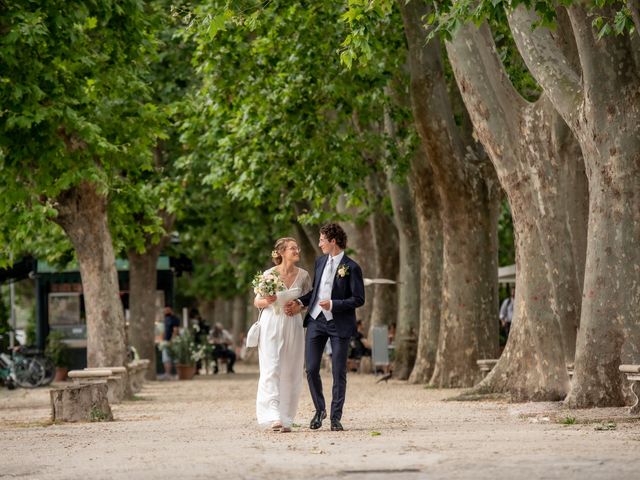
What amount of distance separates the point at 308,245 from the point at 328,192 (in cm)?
1470

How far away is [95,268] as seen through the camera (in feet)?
84.9

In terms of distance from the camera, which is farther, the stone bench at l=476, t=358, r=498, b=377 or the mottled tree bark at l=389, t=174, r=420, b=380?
the mottled tree bark at l=389, t=174, r=420, b=380

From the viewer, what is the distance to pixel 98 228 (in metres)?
25.9

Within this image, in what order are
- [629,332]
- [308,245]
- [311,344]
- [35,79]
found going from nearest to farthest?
[311,344]
[629,332]
[35,79]
[308,245]

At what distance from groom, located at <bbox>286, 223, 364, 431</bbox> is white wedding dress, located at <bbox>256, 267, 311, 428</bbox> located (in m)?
0.27

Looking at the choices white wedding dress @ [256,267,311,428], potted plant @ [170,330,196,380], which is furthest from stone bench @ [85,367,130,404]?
potted plant @ [170,330,196,380]

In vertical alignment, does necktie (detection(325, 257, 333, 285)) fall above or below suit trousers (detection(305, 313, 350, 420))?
above

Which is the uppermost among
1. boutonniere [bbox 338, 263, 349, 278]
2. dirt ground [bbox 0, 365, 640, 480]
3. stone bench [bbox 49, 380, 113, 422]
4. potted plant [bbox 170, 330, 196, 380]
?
boutonniere [bbox 338, 263, 349, 278]

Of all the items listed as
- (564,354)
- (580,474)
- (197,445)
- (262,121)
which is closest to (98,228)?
(262,121)

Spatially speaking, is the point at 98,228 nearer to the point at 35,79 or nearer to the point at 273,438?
the point at 35,79

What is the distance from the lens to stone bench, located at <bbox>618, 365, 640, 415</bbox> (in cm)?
1523

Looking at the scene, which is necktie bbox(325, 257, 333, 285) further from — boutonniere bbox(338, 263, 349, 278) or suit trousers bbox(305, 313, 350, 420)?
suit trousers bbox(305, 313, 350, 420)

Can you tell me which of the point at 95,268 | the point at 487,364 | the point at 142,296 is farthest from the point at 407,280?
the point at 95,268

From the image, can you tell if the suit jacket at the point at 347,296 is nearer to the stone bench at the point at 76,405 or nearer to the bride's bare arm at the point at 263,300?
the bride's bare arm at the point at 263,300
